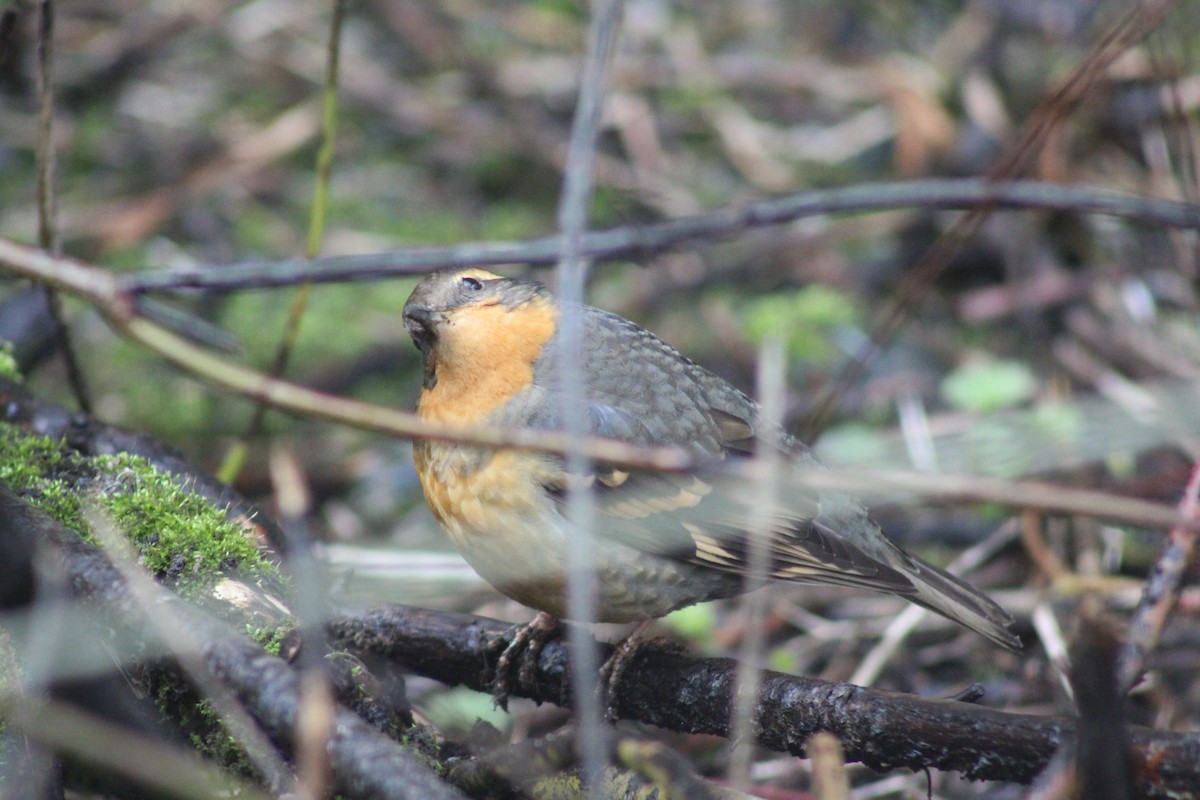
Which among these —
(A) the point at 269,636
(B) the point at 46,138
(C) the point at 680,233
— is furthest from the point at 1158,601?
(B) the point at 46,138

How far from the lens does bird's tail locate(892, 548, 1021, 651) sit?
151 inches

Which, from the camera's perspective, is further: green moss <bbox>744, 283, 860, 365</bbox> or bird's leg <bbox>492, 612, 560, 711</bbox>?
green moss <bbox>744, 283, 860, 365</bbox>

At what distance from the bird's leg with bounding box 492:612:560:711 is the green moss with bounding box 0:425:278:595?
2.54 feet

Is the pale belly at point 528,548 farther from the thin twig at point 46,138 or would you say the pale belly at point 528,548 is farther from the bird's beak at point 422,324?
the thin twig at point 46,138

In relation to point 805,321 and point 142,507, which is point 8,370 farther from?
point 805,321

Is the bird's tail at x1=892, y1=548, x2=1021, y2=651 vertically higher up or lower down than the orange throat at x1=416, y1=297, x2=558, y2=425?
lower down

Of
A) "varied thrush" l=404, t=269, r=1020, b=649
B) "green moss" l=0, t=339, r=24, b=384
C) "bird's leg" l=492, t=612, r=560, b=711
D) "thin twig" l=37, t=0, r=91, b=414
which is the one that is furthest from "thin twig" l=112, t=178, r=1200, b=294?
"thin twig" l=37, t=0, r=91, b=414

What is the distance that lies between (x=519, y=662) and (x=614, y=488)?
631mm

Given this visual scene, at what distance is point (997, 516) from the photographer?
212 inches

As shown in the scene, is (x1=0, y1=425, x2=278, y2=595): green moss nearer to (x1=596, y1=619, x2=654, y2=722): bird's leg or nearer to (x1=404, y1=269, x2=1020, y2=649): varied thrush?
(x1=404, y1=269, x2=1020, y2=649): varied thrush

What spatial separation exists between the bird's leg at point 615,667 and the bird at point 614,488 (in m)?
0.07

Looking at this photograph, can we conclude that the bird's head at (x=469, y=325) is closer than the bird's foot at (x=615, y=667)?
No

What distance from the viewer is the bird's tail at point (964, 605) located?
3.85m

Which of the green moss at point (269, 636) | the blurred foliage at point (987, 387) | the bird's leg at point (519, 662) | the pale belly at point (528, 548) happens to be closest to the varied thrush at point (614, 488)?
the pale belly at point (528, 548)
